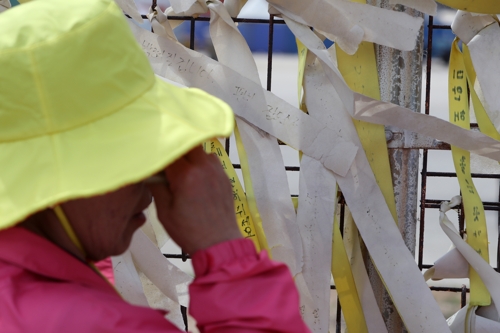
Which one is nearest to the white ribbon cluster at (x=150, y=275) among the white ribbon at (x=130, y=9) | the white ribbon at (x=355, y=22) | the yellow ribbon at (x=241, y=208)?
the yellow ribbon at (x=241, y=208)

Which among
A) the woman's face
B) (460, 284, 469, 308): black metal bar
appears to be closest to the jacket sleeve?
the woman's face

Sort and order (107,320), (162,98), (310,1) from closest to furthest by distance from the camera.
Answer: (107,320), (162,98), (310,1)

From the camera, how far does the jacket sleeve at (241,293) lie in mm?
634

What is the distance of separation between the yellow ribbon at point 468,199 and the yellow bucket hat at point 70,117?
0.80 meters

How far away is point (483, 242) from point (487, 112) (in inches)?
10.9

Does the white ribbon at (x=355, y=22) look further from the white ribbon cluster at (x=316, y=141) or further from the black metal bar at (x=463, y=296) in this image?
the black metal bar at (x=463, y=296)

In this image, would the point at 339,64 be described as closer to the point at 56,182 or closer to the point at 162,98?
the point at 162,98

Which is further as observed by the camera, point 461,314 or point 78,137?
point 461,314

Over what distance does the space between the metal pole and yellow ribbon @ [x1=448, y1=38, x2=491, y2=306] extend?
0.29 ft

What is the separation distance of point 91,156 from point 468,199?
3.04 ft

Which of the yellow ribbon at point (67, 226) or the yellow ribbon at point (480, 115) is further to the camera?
the yellow ribbon at point (480, 115)

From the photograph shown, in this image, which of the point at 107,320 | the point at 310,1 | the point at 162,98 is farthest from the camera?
the point at 310,1

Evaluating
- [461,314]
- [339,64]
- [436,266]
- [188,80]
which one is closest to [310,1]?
[339,64]

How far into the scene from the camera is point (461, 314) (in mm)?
1344
